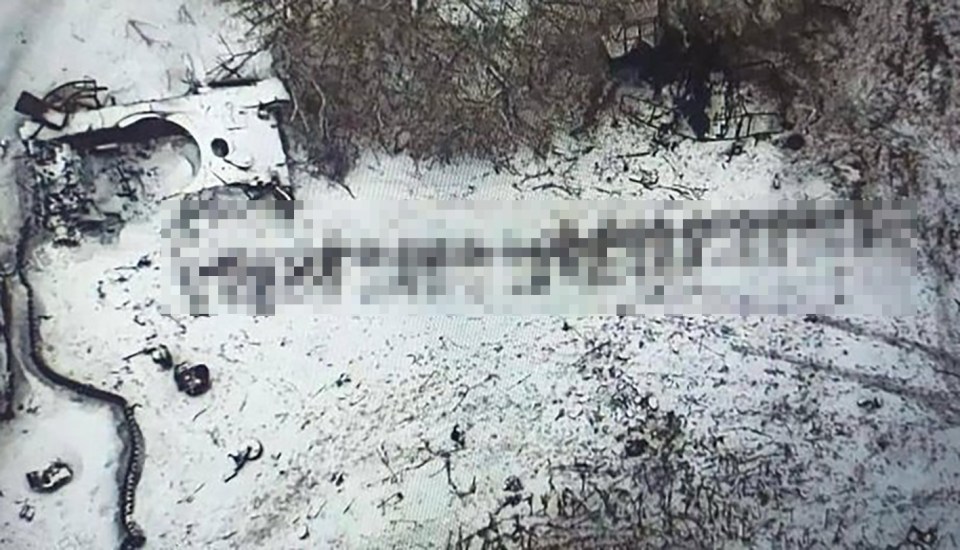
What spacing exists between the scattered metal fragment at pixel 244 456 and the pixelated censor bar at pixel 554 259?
21.7 inches

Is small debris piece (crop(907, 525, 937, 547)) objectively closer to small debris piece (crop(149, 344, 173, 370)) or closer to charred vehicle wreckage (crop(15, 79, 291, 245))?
charred vehicle wreckage (crop(15, 79, 291, 245))

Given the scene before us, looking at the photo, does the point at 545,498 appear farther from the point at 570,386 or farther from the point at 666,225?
the point at 666,225

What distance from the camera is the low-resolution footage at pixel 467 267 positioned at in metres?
4.79

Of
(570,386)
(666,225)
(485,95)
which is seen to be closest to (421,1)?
(485,95)

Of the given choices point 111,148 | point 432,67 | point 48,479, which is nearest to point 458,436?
point 432,67

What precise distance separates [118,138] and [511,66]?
162 centimetres

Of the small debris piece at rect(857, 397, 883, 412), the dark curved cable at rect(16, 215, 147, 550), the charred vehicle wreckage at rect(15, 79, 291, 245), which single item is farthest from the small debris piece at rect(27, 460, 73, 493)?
the small debris piece at rect(857, 397, 883, 412)

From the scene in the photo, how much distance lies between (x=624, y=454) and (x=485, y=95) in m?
1.54

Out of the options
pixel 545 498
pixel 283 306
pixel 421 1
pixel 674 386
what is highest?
pixel 421 1

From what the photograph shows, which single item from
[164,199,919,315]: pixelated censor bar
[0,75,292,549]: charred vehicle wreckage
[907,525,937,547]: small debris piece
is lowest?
[907,525,937,547]: small debris piece

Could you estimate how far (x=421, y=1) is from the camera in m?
4.96

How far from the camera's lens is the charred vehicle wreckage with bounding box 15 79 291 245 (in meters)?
4.93

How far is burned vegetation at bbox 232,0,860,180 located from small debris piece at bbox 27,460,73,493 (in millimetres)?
1573

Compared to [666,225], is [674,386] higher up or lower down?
lower down
